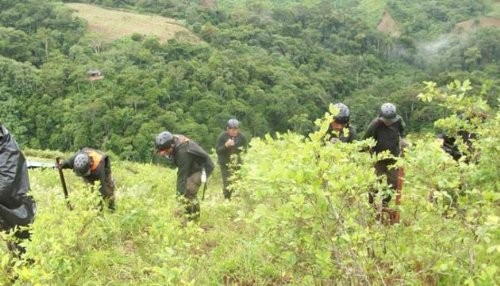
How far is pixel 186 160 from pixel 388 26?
86.1 m

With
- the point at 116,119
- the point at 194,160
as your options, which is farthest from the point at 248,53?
the point at 194,160

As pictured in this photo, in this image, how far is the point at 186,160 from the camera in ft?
23.5

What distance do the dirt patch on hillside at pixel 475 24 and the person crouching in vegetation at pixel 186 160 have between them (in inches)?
3179

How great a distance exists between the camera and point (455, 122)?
3.91m

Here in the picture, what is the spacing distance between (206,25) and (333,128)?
221 feet

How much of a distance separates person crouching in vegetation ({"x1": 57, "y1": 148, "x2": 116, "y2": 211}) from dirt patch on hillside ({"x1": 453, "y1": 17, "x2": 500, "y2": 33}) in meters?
81.3

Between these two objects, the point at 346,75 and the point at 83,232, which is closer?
the point at 83,232

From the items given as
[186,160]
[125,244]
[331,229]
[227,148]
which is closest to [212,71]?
[227,148]

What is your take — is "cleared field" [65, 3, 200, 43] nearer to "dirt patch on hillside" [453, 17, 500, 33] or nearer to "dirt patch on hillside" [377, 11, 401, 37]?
"dirt patch on hillside" [377, 11, 401, 37]

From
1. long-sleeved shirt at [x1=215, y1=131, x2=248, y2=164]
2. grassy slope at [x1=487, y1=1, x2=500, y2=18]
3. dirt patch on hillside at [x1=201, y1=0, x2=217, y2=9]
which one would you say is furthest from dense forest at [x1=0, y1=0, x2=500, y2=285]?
dirt patch on hillside at [x1=201, y1=0, x2=217, y2=9]

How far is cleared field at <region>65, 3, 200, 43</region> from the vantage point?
68.2 meters

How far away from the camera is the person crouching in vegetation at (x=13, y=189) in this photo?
486 cm

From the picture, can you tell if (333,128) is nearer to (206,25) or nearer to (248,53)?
(248,53)

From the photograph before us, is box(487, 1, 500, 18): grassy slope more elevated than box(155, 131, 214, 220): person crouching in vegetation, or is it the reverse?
box(487, 1, 500, 18): grassy slope
